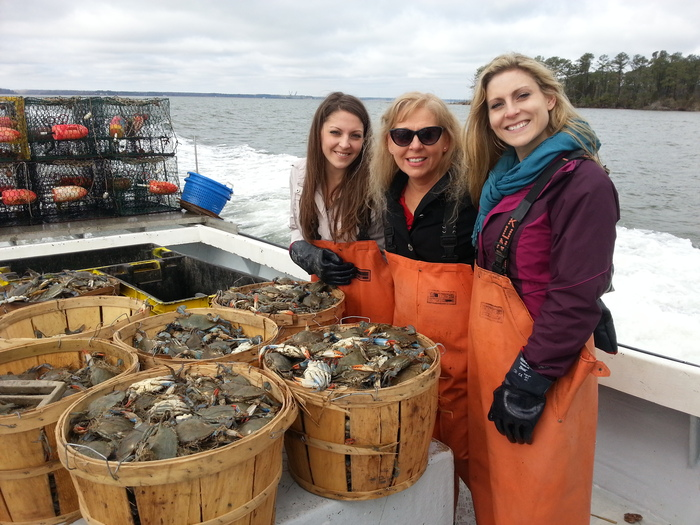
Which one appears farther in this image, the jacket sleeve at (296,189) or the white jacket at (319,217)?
the jacket sleeve at (296,189)

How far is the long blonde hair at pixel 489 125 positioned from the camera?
2.06m

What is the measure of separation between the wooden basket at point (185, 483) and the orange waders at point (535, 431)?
982 millimetres

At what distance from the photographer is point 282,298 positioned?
3.10 meters

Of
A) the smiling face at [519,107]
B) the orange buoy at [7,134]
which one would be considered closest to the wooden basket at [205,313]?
the smiling face at [519,107]

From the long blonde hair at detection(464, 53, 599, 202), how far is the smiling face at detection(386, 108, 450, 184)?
0.17 metres

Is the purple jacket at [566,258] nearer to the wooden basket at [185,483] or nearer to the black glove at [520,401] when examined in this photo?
the black glove at [520,401]

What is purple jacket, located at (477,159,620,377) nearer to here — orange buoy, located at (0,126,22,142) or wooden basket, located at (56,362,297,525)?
wooden basket, located at (56,362,297,525)

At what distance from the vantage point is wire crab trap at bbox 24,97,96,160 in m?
6.37

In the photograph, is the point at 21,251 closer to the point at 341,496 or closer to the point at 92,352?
the point at 92,352

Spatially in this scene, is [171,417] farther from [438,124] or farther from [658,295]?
[658,295]

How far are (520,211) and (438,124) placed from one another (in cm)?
74

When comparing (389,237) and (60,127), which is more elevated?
(60,127)

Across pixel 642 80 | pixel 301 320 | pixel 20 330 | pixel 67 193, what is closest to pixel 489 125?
pixel 301 320

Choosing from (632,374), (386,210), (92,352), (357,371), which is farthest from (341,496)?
(632,374)
